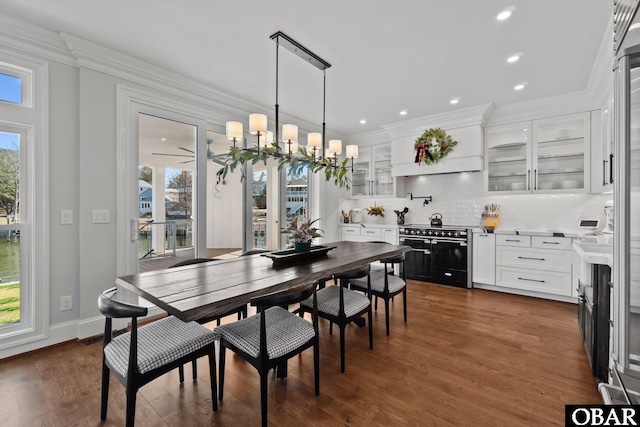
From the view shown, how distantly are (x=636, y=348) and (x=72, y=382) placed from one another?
3035 millimetres

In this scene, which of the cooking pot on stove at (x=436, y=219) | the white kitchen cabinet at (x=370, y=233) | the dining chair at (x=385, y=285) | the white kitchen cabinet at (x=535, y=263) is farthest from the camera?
the white kitchen cabinet at (x=370, y=233)

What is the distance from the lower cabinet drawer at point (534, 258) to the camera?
3.78m

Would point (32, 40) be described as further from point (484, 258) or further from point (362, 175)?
point (484, 258)

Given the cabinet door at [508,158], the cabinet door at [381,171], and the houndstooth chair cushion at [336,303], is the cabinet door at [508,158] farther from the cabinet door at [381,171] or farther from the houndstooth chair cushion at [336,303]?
the houndstooth chair cushion at [336,303]

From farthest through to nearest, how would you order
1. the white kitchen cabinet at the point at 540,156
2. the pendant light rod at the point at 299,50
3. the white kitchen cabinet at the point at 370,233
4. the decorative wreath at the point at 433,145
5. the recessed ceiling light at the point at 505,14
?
the white kitchen cabinet at the point at 370,233 → the decorative wreath at the point at 433,145 → the white kitchen cabinet at the point at 540,156 → the pendant light rod at the point at 299,50 → the recessed ceiling light at the point at 505,14

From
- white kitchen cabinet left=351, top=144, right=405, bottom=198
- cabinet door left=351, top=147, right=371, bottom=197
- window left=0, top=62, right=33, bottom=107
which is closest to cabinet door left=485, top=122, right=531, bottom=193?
white kitchen cabinet left=351, top=144, right=405, bottom=198

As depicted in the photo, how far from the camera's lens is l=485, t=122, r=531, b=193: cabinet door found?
424cm

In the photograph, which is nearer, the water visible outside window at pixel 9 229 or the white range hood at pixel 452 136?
the water visible outside window at pixel 9 229

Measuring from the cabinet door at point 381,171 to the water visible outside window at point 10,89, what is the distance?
16.1 ft

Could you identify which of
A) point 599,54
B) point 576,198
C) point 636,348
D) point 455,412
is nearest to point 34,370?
point 455,412

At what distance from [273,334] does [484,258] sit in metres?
3.71

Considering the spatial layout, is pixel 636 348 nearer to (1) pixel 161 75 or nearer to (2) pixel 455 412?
(2) pixel 455 412

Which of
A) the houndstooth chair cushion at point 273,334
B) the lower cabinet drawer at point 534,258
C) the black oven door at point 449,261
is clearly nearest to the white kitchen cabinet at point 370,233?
the black oven door at point 449,261

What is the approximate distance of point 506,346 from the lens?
2.61m
